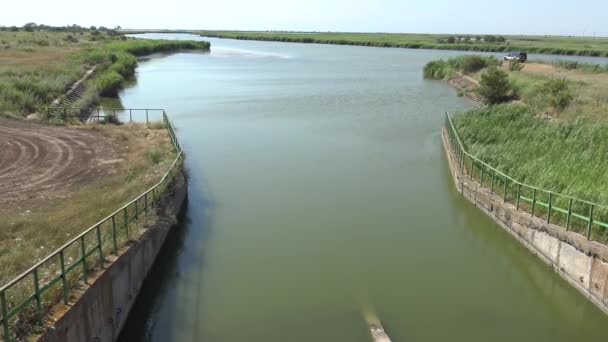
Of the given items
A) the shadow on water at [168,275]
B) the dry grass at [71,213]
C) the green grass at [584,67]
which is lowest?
the shadow on water at [168,275]

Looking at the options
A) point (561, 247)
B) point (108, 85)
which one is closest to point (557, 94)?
point (561, 247)

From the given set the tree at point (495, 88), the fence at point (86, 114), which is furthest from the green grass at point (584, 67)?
the fence at point (86, 114)

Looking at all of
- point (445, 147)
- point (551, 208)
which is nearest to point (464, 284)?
point (551, 208)

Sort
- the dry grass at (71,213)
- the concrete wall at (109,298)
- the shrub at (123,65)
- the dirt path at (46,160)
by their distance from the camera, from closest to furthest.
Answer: the concrete wall at (109,298), the dry grass at (71,213), the dirt path at (46,160), the shrub at (123,65)

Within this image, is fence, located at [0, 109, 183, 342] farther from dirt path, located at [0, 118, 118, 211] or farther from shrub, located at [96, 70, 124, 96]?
shrub, located at [96, 70, 124, 96]

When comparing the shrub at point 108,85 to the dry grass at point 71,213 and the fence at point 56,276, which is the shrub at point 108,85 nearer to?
the dry grass at point 71,213

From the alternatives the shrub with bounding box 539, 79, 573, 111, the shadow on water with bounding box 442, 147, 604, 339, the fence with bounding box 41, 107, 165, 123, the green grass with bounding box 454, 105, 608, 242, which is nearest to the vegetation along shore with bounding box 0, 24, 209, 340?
the fence with bounding box 41, 107, 165, 123
